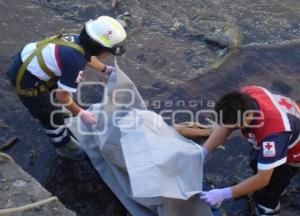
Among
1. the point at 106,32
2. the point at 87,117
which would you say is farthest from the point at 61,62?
the point at 87,117

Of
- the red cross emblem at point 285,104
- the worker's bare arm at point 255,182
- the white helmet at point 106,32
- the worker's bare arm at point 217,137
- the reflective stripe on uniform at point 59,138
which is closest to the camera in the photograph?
the worker's bare arm at point 255,182

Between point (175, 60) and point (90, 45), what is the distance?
2387 mm

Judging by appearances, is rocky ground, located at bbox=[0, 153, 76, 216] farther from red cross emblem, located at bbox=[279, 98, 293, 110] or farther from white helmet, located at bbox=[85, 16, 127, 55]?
red cross emblem, located at bbox=[279, 98, 293, 110]

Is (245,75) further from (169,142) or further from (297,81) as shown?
(169,142)

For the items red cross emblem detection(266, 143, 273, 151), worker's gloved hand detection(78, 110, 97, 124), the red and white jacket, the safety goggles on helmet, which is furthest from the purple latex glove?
the safety goggles on helmet

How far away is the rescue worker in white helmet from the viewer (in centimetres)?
374

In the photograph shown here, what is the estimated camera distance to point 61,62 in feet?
12.3

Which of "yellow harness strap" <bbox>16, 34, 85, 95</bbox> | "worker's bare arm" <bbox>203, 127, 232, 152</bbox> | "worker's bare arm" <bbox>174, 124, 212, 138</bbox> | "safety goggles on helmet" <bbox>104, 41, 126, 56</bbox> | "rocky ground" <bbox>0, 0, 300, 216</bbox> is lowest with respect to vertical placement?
"rocky ground" <bbox>0, 0, 300, 216</bbox>

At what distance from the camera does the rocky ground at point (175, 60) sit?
4.47 meters

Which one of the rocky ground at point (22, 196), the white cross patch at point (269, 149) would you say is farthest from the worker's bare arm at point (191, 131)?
the rocky ground at point (22, 196)

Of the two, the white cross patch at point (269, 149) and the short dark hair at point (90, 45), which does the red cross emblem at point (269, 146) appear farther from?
the short dark hair at point (90, 45)

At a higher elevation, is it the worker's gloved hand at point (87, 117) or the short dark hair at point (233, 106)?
the short dark hair at point (233, 106)

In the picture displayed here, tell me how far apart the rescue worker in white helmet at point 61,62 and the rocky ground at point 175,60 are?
0.67 meters

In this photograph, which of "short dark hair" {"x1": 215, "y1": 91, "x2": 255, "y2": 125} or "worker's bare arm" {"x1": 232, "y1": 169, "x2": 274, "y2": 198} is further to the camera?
"worker's bare arm" {"x1": 232, "y1": 169, "x2": 274, "y2": 198}
